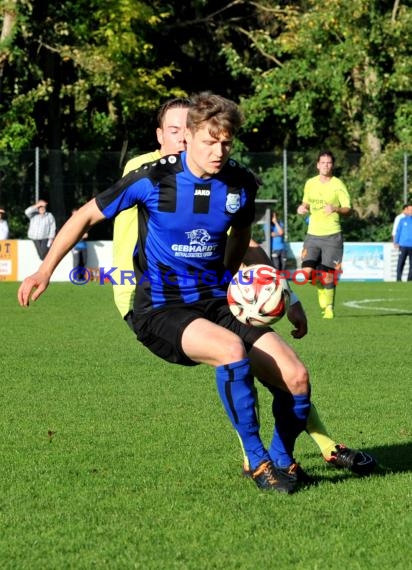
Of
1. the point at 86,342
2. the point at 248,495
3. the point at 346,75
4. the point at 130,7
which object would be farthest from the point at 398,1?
the point at 248,495

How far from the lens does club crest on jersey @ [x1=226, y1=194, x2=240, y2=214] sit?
5.60 metres

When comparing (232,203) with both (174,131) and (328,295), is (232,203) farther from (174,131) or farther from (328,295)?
(328,295)

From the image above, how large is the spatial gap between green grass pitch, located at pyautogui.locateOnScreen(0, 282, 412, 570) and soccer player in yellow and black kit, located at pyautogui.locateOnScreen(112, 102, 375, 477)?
0.12 m

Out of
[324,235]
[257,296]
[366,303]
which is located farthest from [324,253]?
[257,296]

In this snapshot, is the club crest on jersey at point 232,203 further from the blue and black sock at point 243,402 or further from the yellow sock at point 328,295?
the yellow sock at point 328,295

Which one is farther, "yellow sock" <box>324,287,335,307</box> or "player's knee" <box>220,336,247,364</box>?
"yellow sock" <box>324,287,335,307</box>

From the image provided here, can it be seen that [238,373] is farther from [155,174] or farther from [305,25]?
[305,25]

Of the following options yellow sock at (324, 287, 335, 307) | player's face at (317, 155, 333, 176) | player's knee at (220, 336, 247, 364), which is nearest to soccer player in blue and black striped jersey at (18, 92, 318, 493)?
player's knee at (220, 336, 247, 364)

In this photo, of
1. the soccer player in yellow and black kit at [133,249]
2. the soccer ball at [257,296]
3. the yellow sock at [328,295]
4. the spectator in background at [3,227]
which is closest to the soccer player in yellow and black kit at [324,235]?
the yellow sock at [328,295]

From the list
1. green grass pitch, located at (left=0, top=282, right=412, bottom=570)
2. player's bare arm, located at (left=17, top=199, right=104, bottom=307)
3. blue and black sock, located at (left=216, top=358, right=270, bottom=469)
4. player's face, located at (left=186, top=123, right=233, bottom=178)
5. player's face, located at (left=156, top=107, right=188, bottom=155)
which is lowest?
green grass pitch, located at (left=0, top=282, right=412, bottom=570)

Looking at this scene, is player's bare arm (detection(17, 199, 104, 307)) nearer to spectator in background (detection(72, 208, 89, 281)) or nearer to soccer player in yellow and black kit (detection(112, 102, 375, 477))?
soccer player in yellow and black kit (detection(112, 102, 375, 477))

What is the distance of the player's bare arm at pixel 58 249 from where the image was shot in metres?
5.39

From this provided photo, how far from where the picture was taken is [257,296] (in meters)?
5.77

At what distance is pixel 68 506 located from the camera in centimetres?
514
